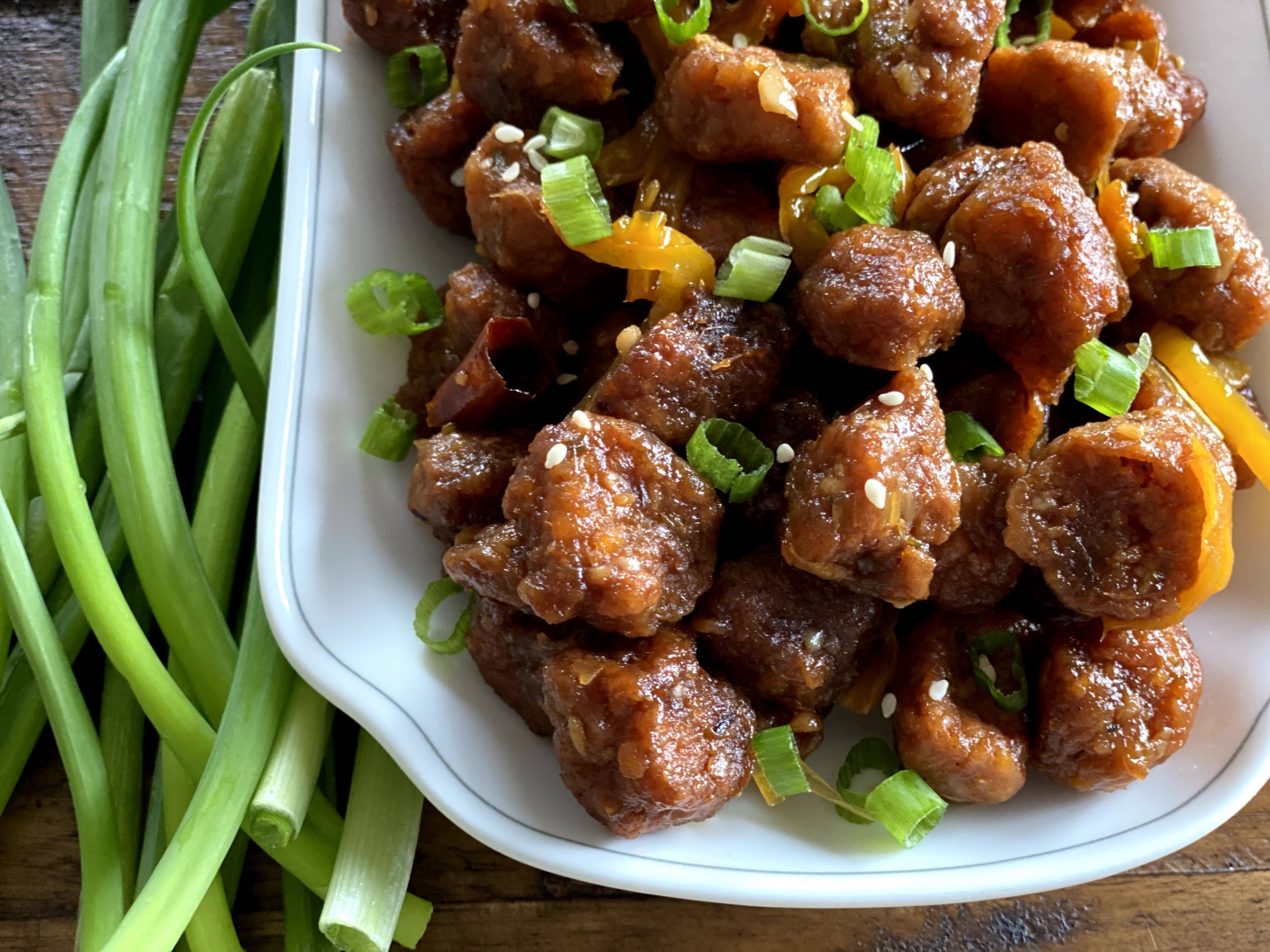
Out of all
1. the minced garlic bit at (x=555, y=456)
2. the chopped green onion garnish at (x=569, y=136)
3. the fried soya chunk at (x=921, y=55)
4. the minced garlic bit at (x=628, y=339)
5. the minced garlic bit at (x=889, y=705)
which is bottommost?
the minced garlic bit at (x=889, y=705)

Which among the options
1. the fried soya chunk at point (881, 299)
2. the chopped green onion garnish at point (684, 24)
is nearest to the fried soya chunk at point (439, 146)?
the chopped green onion garnish at point (684, 24)

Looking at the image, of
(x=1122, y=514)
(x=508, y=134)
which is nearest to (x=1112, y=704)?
(x=1122, y=514)

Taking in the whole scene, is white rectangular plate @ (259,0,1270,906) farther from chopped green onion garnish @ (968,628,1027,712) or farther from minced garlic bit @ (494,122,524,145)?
minced garlic bit @ (494,122,524,145)

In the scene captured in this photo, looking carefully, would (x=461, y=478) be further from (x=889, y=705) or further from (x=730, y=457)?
(x=889, y=705)

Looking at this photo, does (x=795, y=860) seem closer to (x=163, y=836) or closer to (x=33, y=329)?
(x=163, y=836)

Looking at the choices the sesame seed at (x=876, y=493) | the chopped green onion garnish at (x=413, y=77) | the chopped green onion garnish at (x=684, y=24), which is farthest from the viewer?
the chopped green onion garnish at (x=413, y=77)

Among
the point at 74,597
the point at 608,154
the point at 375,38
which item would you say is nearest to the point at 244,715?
the point at 74,597

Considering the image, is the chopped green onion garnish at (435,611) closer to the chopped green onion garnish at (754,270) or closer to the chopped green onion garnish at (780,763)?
the chopped green onion garnish at (780,763)
